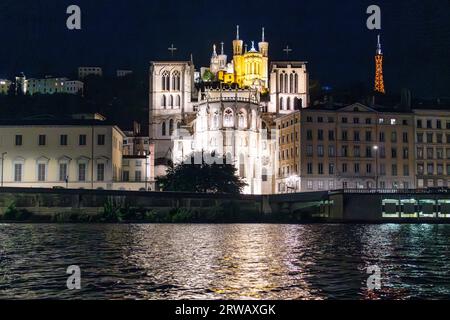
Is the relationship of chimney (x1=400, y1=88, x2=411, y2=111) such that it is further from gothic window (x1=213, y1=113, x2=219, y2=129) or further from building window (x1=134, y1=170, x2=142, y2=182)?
building window (x1=134, y1=170, x2=142, y2=182)

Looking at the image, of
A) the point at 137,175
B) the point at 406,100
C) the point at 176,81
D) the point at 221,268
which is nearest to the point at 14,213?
the point at 137,175

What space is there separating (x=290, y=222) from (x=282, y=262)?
2478 inches

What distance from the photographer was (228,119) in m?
136

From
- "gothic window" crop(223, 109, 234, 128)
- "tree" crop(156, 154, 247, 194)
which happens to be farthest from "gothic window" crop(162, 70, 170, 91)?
"tree" crop(156, 154, 247, 194)

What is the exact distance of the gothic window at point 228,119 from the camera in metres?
136

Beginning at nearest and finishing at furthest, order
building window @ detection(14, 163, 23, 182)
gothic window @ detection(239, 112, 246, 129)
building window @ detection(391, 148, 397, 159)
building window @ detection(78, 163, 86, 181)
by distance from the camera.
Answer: building window @ detection(14, 163, 23, 182)
building window @ detection(78, 163, 86, 181)
building window @ detection(391, 148, 397, 159)
gothic window @ detection(239, 112, 246, 129)

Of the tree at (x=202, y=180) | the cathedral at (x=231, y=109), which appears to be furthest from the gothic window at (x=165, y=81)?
the tree at (x=202, y=180)

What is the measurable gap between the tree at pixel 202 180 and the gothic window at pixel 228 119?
1846 cm

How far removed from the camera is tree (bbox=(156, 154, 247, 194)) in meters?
114

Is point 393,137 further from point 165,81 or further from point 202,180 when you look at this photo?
point 165,81

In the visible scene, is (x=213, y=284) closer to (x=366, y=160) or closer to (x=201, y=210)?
(x=201, y=210)

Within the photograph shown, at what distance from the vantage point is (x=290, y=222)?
103 metres

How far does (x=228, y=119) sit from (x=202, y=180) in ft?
79.8
